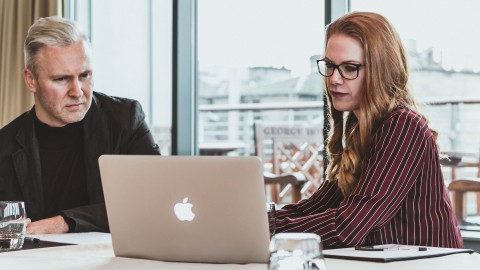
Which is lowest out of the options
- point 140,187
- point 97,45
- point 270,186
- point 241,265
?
point 270,186

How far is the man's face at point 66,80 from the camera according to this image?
8.23ft

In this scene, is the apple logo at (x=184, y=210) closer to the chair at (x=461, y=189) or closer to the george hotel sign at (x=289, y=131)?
the chair at (x=461, y=189)

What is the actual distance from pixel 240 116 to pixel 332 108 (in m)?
4.59

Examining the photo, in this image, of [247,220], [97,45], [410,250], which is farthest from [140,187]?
[97,45]

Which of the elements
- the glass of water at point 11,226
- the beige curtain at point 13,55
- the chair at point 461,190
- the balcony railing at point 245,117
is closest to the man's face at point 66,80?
the glass of water at point 11,226

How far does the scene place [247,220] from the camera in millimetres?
1495

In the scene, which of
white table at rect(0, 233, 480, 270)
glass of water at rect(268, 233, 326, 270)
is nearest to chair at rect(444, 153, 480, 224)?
white table at rect(0, 233, 480, 270)

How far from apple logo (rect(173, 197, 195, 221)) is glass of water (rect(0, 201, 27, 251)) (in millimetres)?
481

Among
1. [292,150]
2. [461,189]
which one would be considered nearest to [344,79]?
[461,189]

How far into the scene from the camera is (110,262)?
164cm

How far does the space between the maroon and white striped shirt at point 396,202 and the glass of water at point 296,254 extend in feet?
2.52

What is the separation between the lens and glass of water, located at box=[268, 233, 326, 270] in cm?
98

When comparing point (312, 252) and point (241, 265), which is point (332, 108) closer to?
point (241, 265)

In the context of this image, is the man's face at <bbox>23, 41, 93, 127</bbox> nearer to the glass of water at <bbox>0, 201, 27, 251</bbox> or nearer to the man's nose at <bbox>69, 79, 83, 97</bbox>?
the man's nose at <bbox>69, 79, 83, 97</bbox>
